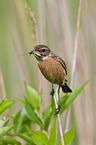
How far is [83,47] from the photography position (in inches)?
69.1

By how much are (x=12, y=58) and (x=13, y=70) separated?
109mm

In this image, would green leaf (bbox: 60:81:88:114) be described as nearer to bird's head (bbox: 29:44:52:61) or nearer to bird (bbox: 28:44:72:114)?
bird (bbox: 28:44:72:114)

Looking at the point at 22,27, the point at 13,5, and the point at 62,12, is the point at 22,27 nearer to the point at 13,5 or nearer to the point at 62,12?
the point at 13,5

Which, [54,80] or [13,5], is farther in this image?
[13,5]

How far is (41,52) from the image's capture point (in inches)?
Answer: 43.1

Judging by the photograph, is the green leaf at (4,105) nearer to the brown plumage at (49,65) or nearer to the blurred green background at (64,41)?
the brown plumage at (49,65)

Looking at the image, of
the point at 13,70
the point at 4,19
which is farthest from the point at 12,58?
the point at 4,19

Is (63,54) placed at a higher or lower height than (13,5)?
lower

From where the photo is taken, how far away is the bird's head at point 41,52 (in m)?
1.06

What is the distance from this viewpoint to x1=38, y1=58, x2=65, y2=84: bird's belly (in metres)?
1.13

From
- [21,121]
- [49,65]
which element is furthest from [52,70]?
[21,121]

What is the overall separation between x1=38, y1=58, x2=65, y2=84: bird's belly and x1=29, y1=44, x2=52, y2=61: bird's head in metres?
0.02

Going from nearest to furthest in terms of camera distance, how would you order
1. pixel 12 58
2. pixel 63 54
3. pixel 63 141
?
pixel 63 141
pixel 63 54
pixel 12 58

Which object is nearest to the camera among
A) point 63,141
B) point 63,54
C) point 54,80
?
point 63,141
